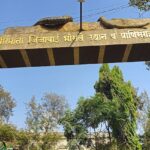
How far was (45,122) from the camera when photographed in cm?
3812

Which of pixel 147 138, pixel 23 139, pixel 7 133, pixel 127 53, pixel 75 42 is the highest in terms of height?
pixel 7 133

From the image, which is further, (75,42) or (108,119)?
(108,119)

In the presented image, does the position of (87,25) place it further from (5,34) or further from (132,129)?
(132,129)

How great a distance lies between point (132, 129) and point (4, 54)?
93.9 ft

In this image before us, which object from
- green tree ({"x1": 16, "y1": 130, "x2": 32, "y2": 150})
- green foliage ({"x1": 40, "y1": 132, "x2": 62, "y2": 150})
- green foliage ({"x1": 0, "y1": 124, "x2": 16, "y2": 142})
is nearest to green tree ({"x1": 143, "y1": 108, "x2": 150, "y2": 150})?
green foliage ({"x1": 40, "y1": 132, "x2": 62, "y2": 150})

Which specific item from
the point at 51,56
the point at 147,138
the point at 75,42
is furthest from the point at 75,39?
the point at 147,138

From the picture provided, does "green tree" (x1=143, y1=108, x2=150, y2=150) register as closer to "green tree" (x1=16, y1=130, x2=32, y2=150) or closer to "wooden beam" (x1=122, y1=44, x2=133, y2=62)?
"green tree" (x1=16, y1=130, x2=32, y2=150)

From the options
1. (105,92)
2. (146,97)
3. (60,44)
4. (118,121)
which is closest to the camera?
(60,44)

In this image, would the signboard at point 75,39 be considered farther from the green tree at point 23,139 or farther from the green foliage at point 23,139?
the green foliage at point 23,139

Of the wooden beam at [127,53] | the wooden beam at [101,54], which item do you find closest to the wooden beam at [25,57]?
the wooden beam at [101,54]

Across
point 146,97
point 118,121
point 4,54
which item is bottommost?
point 4,54

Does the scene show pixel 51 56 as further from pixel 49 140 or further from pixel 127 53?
pixel 49 140

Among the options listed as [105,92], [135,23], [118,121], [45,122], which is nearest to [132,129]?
[118,121]

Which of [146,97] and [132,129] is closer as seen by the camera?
[132,129]
